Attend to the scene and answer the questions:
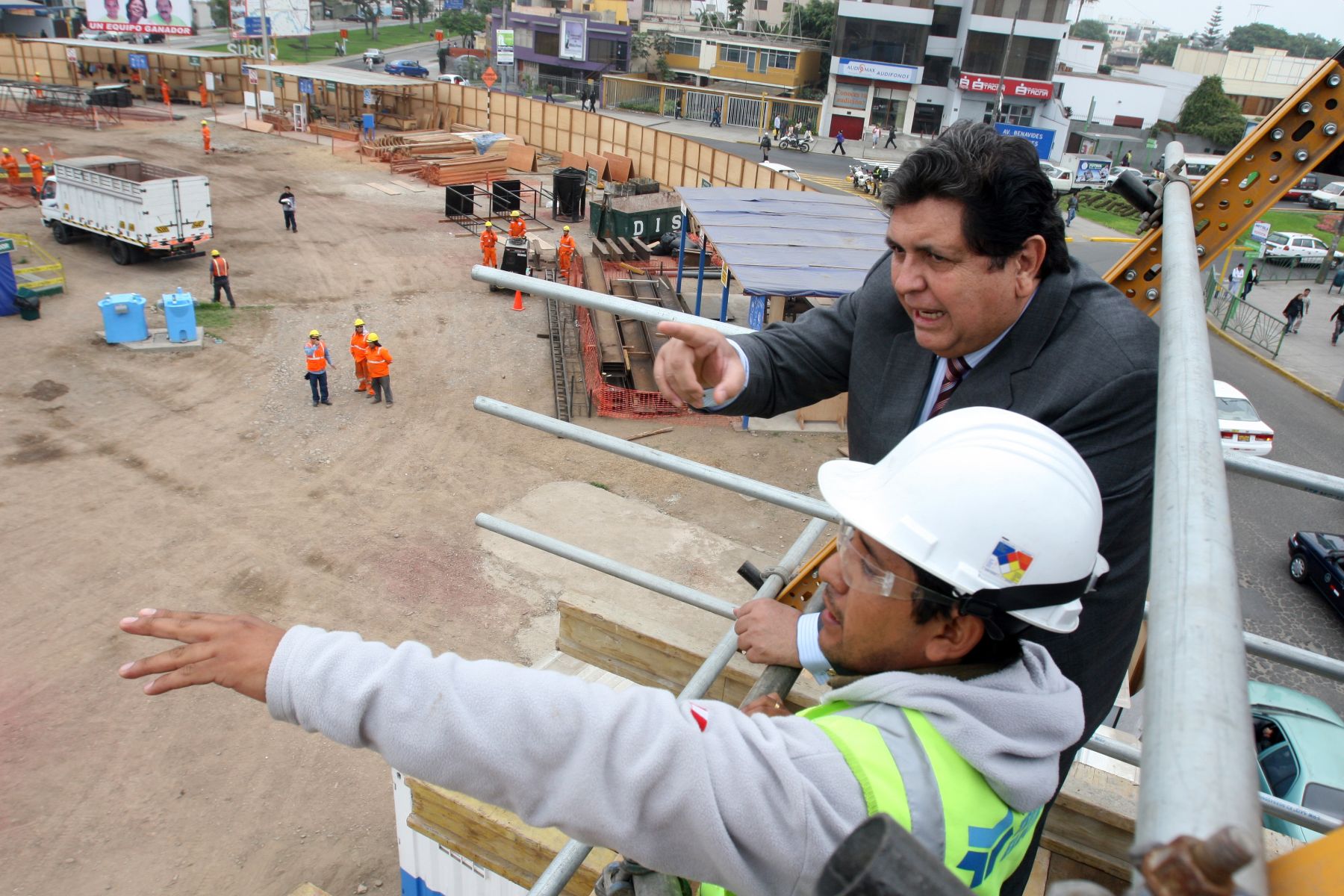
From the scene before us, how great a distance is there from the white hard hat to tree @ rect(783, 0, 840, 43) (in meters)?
65.8

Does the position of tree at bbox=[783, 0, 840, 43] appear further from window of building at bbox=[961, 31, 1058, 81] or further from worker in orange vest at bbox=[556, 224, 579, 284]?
worker in orange vest at bbox=[556, 224, 579, 284]

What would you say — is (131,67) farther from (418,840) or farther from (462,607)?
(418,840)

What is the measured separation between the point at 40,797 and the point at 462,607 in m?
4.62

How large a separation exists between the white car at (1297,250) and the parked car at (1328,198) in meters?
12.9

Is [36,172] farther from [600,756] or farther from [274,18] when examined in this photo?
[600,756]

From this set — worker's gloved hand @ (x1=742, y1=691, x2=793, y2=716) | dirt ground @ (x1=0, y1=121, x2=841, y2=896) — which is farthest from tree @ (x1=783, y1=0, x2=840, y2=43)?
worker's gloved hand @ (x1=742, y1=691, x2=793, y2=716)

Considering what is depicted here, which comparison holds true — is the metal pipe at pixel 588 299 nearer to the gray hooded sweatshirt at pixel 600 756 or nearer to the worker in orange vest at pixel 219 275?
the gray hooded sweatshirt at pixel 600 756

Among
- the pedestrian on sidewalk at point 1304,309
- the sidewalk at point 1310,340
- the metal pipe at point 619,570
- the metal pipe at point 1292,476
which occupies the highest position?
the metal pipe at point 1292,476

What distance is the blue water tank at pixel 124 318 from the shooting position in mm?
18375

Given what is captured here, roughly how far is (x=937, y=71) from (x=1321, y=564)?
4741cm

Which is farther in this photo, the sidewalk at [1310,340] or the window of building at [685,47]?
the window of building at [685,47]

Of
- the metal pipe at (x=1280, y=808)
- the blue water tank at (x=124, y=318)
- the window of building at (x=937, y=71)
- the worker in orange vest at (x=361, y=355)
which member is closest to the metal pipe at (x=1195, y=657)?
the metal pipe at (x=1280, y=808)

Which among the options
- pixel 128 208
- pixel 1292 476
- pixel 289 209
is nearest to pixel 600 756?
pixel 1292 476

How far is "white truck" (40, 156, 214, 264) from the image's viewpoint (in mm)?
22016
